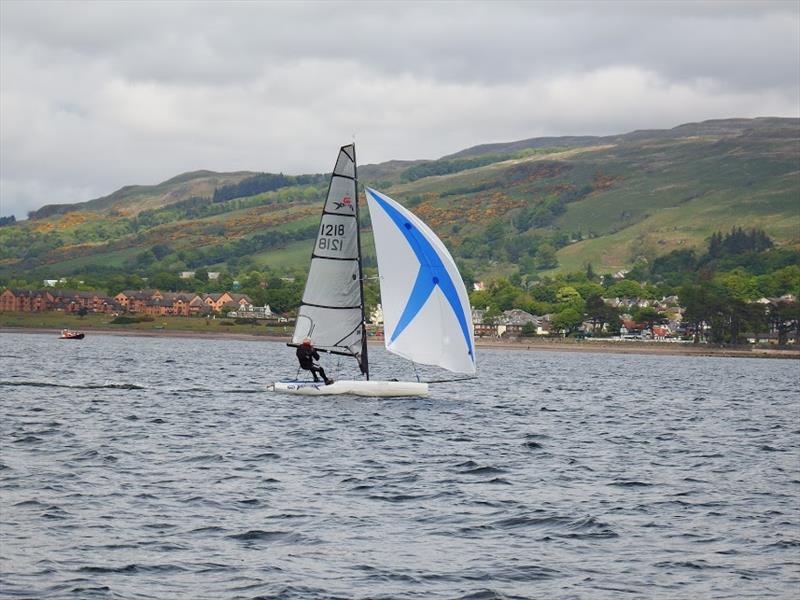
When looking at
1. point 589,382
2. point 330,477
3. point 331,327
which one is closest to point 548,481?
point 330,477

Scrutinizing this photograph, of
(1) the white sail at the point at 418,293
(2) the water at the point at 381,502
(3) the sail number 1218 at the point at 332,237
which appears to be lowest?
(2) the water at the point at 381,502

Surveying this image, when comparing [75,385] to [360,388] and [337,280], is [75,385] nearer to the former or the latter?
[337,280]

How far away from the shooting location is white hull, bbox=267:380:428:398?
2124 inches

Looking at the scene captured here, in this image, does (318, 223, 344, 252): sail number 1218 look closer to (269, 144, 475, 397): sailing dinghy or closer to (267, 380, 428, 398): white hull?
(269, 144, 475, 397): sailing dinghy

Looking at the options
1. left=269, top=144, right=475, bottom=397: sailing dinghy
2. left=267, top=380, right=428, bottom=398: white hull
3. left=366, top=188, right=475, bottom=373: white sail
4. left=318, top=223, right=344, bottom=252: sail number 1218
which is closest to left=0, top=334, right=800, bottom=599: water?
left=267, top=380, right=428, bottom=398: white hull

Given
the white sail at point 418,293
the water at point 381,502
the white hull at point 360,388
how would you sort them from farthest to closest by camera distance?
→ the white hull at point 360,388
the white sail at point 418,293
the water at point 381,502

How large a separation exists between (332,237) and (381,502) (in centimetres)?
2770

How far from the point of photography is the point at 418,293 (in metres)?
53.2

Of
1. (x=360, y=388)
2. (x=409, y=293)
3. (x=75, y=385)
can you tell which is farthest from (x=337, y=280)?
(x=75, y=385)

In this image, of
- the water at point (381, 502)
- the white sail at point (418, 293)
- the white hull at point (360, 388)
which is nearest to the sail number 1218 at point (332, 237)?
the white sail at point (418, 293)

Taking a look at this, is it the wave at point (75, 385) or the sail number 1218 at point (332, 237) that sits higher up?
the sail number 1218 at point (332, 237)

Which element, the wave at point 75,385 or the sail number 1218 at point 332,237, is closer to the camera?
the sail number 1218 at point 332,237

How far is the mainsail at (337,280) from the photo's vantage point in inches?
2185

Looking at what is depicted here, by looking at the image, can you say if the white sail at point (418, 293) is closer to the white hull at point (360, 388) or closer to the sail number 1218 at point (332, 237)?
the white hull at point (360, 388)
